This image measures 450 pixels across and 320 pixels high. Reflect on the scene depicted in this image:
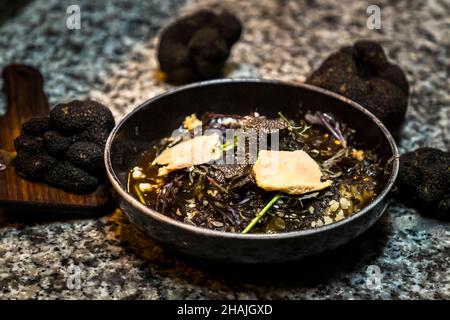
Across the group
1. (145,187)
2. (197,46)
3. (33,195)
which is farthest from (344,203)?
(197,46)

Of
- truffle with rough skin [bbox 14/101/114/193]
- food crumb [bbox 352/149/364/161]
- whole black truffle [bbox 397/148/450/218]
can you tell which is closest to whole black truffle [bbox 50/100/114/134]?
truffle with rough skin [bbox 14/101/114/193]

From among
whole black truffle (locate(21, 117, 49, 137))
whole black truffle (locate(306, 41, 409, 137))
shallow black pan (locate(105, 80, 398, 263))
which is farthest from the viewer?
whole black truffle (locate(306, 41, 409, 137))

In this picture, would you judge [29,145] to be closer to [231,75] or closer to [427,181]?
[231,75]

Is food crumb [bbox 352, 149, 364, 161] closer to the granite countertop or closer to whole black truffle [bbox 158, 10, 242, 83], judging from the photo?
the granite countertop

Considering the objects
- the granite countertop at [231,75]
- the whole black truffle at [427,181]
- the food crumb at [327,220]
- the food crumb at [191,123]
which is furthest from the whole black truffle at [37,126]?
the whole black truffle at [427,181]

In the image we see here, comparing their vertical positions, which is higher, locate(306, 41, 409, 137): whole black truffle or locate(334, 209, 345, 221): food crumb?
locate(306, 41, 409, 137): whole black truffle

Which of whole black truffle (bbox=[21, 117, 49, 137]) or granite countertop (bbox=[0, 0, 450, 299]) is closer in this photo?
granite countertop (bbox=[0, 0, 450, 299])
